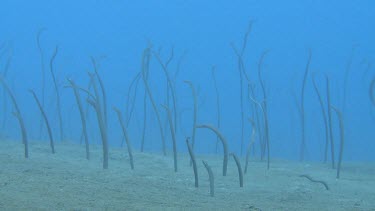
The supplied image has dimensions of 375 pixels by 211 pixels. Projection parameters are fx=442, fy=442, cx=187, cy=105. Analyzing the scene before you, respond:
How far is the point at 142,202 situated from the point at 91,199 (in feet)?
1.12

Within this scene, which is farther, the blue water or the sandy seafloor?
the blue water

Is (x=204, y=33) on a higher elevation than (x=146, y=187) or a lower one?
higher

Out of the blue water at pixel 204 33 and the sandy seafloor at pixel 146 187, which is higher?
the blue water at pixel 204 33

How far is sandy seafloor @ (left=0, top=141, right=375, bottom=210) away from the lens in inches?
113

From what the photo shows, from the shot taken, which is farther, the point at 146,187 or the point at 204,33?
the point at 204,33

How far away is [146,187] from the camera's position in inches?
143

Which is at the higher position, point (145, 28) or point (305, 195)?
point (145, 28)

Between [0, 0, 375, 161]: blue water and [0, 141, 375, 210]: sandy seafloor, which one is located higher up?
[0, 0, 375, 161]: blue water

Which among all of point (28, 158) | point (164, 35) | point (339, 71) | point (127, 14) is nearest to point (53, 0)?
point (127, 14)

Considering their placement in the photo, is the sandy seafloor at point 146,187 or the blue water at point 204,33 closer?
the sandy seafloor at point 146,187

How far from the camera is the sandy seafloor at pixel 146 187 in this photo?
2.88 m

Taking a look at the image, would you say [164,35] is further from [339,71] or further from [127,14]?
[339,71]

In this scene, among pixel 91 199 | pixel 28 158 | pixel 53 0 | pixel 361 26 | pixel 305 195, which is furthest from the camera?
pixel 53 0

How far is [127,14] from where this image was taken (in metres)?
70.5
